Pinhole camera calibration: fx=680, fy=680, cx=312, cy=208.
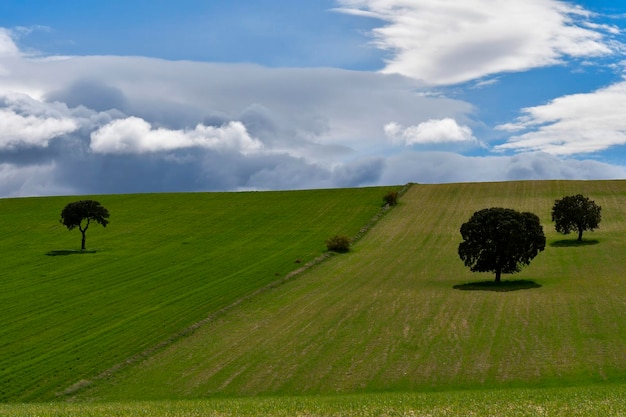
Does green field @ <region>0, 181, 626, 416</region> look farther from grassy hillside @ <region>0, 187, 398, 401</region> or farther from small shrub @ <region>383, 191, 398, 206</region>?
small shrub @ <region>383, 191, 398, 206</region>

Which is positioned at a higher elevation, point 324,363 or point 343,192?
point 343,192

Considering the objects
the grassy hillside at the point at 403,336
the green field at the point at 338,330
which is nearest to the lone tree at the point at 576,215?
the green field at the point at 338,330

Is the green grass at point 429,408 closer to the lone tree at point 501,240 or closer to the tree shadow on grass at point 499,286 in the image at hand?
the tree shadow on grass at point 499,286

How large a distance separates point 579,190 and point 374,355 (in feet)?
331

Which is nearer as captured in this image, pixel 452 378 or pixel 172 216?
pixel 452 378

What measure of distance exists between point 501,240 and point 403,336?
2498cm

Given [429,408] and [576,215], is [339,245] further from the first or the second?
[429,408]

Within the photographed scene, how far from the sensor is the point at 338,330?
52.8 metres

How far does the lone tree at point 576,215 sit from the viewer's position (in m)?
95.1

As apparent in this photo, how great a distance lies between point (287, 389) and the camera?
39.6 meters

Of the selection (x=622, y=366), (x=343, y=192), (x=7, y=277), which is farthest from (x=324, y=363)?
(x=343, y=192)

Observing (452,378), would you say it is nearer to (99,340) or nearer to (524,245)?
(99,340)

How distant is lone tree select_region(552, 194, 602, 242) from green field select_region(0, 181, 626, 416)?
2.16 meters

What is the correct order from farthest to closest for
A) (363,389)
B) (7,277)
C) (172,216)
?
1. (172,216)
2. (7,277)
3. (363,389)
